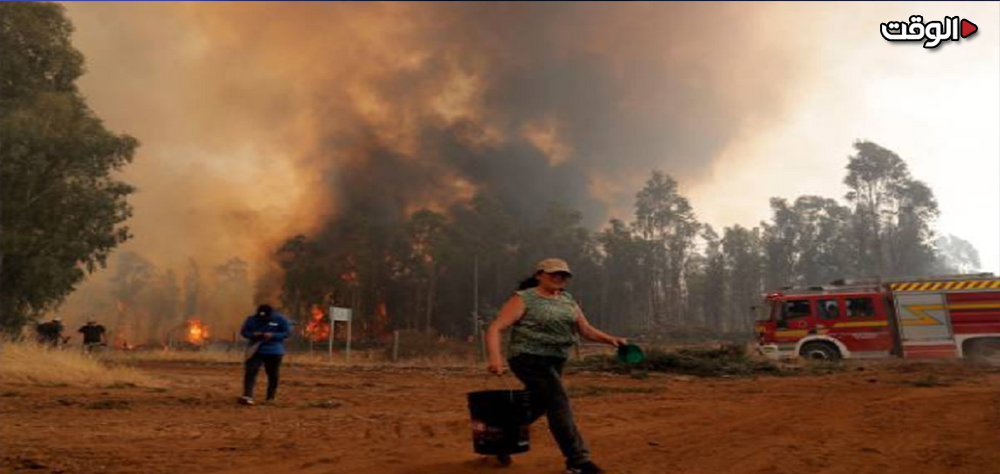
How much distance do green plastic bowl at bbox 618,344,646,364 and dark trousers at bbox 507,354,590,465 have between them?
51 centimetres

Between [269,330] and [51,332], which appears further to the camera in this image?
[51,332]

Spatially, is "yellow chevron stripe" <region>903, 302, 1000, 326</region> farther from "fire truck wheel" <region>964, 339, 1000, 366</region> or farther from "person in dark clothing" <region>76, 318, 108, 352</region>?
"person in dark clothing" <region>76, 318, 108, 352</region>

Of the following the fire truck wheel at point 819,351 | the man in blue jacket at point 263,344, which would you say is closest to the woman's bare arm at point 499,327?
the man in blue jacket at point 263,344

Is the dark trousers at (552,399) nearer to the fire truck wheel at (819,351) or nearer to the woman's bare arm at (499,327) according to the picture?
the woman's bare arm at (499,327)

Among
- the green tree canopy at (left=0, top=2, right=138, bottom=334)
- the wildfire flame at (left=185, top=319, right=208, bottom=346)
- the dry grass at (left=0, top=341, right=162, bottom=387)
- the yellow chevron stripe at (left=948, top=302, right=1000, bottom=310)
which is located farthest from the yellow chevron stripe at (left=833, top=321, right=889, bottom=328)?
the wildfire flame at (left=185, top=319, right=208, bottom=346)

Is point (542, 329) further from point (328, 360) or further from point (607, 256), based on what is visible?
point (607, 256)

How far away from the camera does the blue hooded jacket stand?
8.93 m

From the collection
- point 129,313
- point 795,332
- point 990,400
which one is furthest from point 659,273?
point 129,313

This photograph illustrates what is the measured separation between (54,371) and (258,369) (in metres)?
5.86

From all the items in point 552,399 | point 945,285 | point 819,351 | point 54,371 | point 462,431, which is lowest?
point 462,431

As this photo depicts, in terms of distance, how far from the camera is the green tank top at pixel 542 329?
14.3 ft

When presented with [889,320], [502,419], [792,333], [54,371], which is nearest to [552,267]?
[502,419]

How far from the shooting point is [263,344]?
29.3ft

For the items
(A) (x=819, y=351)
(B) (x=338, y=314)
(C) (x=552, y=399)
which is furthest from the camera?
(B) (x=338, y=314)
